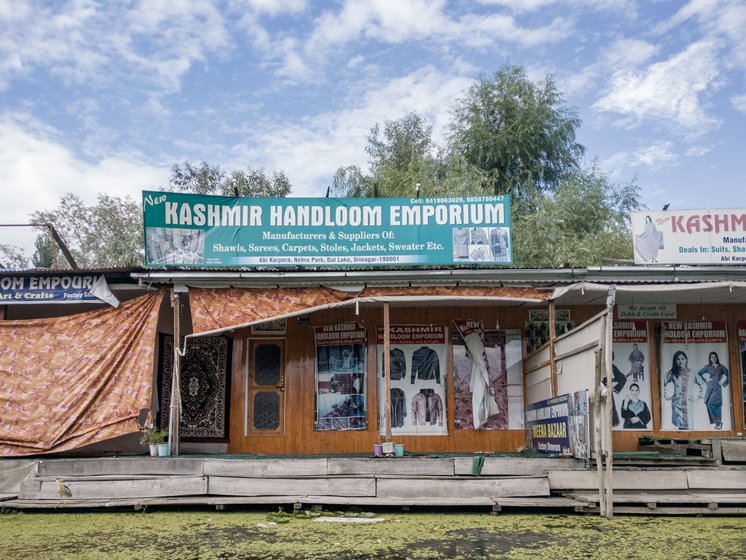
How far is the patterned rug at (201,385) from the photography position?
10.7 metres

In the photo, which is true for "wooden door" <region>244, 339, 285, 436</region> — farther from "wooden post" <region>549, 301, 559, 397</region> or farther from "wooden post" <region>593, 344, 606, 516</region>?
"wooden post" <region>593, 344, 606, 516</region>

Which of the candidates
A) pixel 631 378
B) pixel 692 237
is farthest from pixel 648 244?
pixel 631 378

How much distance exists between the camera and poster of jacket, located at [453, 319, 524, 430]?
10.5 m

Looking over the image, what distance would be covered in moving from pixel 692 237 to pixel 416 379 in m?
4.62

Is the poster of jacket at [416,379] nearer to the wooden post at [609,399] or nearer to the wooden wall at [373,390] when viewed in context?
the wooden wall at [373,390]

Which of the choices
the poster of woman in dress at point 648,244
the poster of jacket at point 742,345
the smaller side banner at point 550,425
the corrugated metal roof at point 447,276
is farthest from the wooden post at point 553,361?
the poster of jacket at point 742,345

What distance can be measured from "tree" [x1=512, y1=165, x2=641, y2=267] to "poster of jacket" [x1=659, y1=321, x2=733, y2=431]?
817cm

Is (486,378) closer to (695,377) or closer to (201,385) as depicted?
(695,377)

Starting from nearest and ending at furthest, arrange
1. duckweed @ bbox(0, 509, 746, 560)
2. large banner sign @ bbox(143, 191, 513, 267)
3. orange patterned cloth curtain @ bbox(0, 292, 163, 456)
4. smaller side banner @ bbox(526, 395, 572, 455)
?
duckweed @ bbox(0, 509, 746, 560)
smaller side banner @ bbox(526, 395, 572, 455)
orange patterned cloth curtain @ bbox(0, 292, 163, 456)
large banner sign @ bbox(143, 191, 513, 267)

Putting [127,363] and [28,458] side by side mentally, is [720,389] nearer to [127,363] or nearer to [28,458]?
[127,363]

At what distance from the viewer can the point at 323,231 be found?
392 inches

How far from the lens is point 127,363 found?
9.38 m

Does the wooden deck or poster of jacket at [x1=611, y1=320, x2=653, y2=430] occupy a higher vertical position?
poster of jacket at [x1=611, y1=320, x2=653, y2=430]

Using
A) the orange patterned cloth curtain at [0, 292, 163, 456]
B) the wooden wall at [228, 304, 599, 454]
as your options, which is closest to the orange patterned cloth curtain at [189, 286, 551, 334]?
the orange patterned cloth curtain at [0, 292, 163, 456]
